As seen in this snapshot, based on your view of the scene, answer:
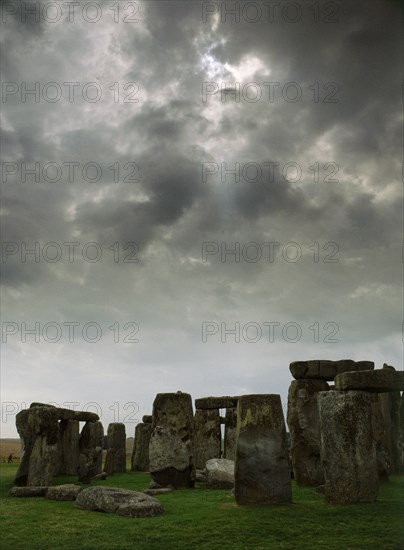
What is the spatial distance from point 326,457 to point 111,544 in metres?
4.81

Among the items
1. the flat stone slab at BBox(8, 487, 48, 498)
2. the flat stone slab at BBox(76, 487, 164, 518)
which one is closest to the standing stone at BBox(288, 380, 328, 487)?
the flat stone slab at BBox(76, 487, 164, 518)

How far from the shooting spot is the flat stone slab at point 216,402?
74.7ft

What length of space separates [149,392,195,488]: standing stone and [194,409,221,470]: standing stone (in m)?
7.58

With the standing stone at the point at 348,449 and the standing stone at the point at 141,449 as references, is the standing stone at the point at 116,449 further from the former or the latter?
the standing stone at the point at 348,449

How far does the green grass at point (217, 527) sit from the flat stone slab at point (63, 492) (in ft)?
3.39

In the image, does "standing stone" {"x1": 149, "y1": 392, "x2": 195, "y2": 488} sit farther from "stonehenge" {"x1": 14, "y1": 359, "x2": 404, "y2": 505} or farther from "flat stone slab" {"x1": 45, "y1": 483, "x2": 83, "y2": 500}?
"flat stone slab" {"x1": 45, "y1": 483, "x2": 83, "y2": 500}

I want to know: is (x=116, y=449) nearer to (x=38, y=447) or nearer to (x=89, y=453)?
(x=89, y=453)

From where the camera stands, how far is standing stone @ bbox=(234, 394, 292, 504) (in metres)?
10.4

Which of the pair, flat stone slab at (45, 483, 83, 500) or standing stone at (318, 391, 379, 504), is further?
flat stone slab at (45, 483, 83, 500)

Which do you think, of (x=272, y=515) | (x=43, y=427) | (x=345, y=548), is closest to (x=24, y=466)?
(x=43, y=427)

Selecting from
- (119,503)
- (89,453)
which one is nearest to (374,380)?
(119,503)

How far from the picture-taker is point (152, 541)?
7.57m

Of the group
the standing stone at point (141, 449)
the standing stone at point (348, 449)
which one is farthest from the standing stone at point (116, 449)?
the standing stone at point (348, 449)

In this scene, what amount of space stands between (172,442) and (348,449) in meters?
6.27
